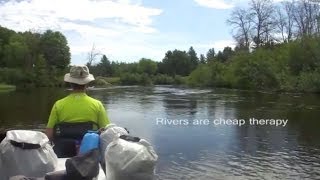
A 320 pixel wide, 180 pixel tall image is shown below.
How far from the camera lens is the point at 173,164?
13789 mm

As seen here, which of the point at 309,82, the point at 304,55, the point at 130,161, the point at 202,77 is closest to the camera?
the point at 130,161

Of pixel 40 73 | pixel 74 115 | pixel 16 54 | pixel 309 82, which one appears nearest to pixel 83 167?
pixel 74 115

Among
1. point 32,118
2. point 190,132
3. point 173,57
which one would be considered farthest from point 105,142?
point 173,57

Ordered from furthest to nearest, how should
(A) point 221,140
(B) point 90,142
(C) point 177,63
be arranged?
(C) point 177,63 < (A) point 221,140 < (B) point 90,142

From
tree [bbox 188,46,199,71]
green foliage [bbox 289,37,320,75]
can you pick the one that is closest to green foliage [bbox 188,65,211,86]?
green foliage [bbox 289,37,320,75]

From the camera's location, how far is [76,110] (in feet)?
19.1

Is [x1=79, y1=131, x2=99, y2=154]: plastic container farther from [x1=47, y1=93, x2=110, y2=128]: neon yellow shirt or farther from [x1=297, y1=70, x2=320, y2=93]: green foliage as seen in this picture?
[x1=297, y1=70, x2=320, y2=93]: green foliage

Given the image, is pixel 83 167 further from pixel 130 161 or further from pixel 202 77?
pixel 202 77

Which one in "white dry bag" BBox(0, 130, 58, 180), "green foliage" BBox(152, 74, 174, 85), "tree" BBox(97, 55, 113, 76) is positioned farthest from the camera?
"tree" BBox(97, 55, 113, 76)

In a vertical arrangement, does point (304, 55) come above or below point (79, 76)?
above

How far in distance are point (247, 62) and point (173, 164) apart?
6158cm

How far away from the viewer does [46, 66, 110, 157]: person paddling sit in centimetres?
579

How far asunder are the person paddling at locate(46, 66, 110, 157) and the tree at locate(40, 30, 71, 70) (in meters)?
88.3

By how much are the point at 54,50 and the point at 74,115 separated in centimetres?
9255
